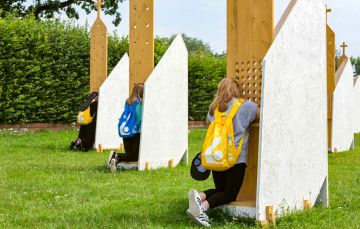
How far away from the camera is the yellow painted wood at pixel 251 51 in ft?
21.4

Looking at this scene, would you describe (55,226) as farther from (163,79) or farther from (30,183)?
(163,79)

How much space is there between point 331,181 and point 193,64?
1449cm

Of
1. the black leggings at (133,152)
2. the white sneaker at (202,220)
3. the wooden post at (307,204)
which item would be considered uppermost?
the black leggings at (133,152)

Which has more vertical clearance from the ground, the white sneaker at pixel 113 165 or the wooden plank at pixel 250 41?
the wooden plank at pixel 250 41

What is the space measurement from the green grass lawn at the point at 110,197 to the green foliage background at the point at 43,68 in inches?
240

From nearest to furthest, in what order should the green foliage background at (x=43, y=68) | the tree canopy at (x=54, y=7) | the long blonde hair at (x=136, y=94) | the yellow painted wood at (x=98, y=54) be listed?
the long blonde hair at (x=136, y=94) → the yellow painted wood at (x=98, y=54) → the green foliage background at (x=43, y=68) → the tree canopy at (x=54, y=7)

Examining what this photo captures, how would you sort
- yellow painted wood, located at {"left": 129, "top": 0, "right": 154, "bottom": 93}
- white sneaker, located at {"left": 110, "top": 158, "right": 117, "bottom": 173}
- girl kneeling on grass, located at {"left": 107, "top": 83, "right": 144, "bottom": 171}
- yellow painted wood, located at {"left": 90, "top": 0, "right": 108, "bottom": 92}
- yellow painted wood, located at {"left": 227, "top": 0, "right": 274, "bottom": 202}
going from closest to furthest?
yellow painted wood, located at {"left": 227, "top": 0, "right": 274, "bottom": 202} < white sneaker, located at {"left": 110, "top": 158, "right": 117, "bottom": 173} < girl kneeling on grass, located at {"left": 107, "top": 83, "right": 144, "bottom": 171} < yellow painted wood, located at {"left": 129, "top": 0, "right": 154, "bottom": 93} < yellow painted wood, located at {"left": 90, "top": 0, "right": 108, "bottom": 92}

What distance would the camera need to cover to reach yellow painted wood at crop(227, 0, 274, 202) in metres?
6.53

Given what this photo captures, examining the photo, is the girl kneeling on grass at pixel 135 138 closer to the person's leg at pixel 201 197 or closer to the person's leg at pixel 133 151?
the person's leg at pixel 133 151

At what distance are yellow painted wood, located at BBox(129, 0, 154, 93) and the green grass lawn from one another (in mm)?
1936

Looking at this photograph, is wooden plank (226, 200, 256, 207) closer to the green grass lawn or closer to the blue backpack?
the green grass lawn

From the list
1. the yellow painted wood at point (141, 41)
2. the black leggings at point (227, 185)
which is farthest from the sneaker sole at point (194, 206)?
the yellow painted wood at point (141, 41)

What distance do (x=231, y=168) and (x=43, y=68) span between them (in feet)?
47.0

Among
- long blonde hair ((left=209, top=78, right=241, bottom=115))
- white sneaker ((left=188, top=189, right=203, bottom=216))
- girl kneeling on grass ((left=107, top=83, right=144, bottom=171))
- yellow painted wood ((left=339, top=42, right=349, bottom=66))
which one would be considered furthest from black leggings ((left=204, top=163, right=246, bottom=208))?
yellow painted wood ((left=339, top=42, right=349, bottom=66))
